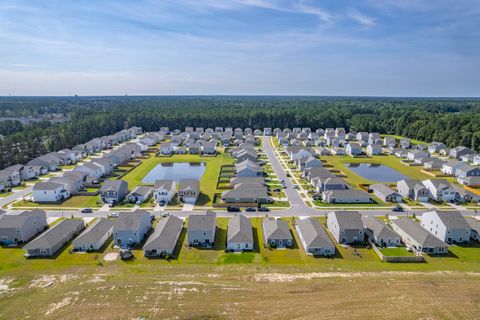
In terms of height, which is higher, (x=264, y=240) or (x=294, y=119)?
(x=294, y=119)

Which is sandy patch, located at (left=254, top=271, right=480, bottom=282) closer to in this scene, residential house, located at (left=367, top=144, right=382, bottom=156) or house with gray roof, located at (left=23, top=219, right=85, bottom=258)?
house with gray roof, located at (left=23, top=219, right=85, bottom=258)

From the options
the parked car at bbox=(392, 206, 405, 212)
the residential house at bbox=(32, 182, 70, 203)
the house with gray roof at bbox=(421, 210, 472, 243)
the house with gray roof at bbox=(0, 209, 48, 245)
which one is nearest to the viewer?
the house with gray roof at bbox=(0, 209, 48, 245)

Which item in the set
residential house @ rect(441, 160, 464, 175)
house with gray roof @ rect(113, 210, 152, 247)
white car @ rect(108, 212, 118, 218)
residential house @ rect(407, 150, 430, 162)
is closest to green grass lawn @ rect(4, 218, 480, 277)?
house with gray roof @ rect(113, 210, 152, 247)

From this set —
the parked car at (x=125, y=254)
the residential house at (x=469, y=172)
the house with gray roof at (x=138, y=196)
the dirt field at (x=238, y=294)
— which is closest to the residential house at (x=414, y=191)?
the residential house at (x=469, y=172)

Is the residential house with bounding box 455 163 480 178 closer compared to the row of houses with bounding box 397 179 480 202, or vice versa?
the row of houses with bounding box 397 179 480 202

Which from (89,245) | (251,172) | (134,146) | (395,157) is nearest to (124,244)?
(89,245)

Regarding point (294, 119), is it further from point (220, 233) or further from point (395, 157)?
point (220, 233)
